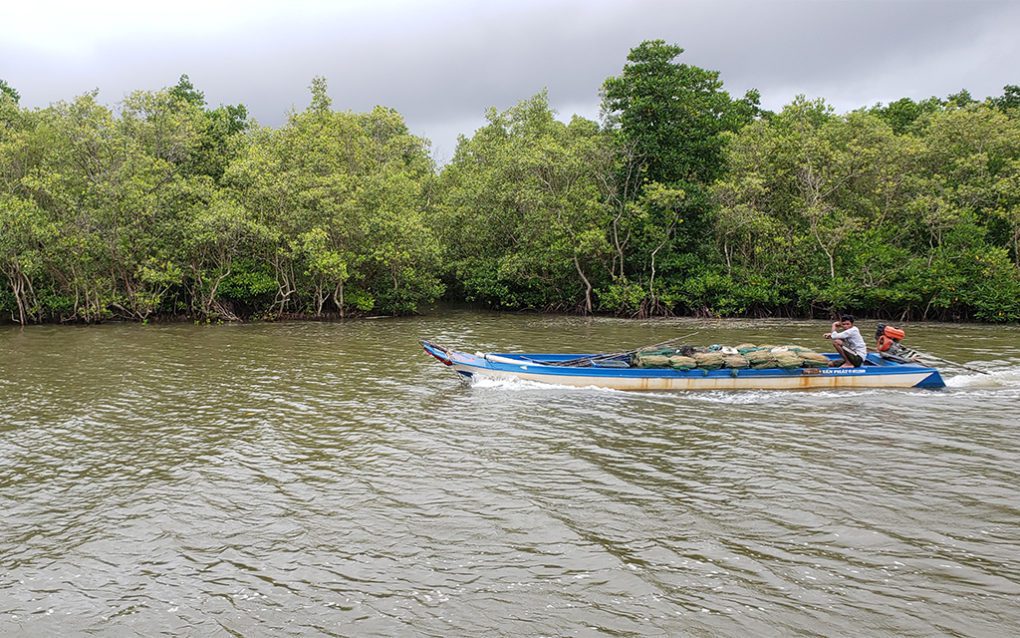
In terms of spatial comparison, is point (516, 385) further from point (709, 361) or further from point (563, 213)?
point (563, 213)

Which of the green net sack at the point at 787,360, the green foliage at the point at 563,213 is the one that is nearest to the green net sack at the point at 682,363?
the green net sack at the point at 787,360

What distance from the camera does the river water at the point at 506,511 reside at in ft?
22.3

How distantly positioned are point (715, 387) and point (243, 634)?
13226 mm

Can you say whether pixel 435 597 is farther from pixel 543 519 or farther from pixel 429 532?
pixel 543 519

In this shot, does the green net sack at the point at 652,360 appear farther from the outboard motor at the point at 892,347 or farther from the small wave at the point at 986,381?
the small wave at the point at 986,381

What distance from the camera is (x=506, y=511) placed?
9328 mm

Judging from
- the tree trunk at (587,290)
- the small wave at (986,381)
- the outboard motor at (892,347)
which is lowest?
the small wave at (986,381)

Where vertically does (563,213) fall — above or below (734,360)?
above

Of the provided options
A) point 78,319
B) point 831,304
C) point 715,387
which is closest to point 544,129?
point 831,304

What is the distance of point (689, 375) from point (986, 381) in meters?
8.31

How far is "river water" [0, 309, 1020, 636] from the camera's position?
6809 mm

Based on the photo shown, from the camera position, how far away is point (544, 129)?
5047cm

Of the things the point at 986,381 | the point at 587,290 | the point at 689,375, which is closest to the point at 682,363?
the point at 689,375

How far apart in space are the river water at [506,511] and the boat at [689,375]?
0.34m
